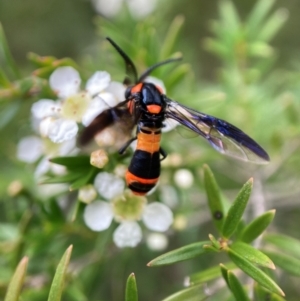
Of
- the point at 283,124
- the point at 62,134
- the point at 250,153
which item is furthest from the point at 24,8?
the point at 250,153

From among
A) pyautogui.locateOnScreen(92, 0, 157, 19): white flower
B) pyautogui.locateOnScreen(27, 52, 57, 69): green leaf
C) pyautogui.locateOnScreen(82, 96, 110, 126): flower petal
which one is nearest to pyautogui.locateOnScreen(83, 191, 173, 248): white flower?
pyautogui.locateOnScreen(82, 96, 110, 126): flower petal

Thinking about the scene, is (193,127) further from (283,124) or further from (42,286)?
(283,124)

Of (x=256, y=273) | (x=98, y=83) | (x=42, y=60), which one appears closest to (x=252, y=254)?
(x=256, y=273)

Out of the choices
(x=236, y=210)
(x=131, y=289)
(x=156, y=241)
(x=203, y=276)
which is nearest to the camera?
(x=131, y=289)

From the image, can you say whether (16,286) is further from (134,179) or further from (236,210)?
(236,210)

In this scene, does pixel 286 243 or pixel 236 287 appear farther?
pixel 286 243

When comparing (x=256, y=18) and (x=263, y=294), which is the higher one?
(x=256, y=18)

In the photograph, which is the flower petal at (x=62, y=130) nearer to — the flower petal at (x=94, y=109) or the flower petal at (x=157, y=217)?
the flower petal at (x=94, y=109)

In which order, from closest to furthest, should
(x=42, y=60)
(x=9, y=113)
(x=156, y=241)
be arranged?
(x=42, y=60) → (x=9, y=113) → (x=156, y=241)
